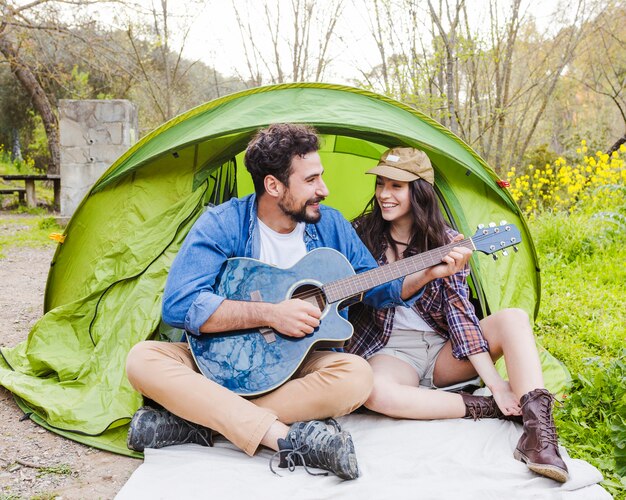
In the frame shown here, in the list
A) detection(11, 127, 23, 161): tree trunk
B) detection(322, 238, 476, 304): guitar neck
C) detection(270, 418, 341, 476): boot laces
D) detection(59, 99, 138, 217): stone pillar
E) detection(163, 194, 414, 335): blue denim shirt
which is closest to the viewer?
detection(270, 418, 341, 476): boot laces

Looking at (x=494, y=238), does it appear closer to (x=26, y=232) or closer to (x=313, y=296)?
(x=313, y=296)

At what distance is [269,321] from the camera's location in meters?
2.18

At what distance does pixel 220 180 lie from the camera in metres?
3.35

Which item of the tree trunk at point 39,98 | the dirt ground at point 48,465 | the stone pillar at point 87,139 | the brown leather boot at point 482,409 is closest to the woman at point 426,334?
the brown leather boot at point 482,409

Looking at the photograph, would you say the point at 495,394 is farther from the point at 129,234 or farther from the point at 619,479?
the point at 129,234

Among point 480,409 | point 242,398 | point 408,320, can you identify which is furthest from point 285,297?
point 480,409

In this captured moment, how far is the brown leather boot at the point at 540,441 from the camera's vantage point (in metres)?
1.96

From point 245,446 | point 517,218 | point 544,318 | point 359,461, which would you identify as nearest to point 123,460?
point 245,446

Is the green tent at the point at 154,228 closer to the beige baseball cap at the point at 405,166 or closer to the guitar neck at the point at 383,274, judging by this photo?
the beige baseball cap at the point at 405,166

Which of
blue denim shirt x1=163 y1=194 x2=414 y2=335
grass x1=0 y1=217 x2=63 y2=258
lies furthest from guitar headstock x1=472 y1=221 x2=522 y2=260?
grass x1=0 y1=217 x2=63 y2=258

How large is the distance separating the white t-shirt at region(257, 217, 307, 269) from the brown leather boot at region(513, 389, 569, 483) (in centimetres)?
98

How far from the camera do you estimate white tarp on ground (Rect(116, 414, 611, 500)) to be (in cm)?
188

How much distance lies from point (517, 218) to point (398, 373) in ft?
3.75

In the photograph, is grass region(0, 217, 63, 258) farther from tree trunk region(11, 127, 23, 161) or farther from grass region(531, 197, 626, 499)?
tree trunk region(11, 127, 23, 161)
